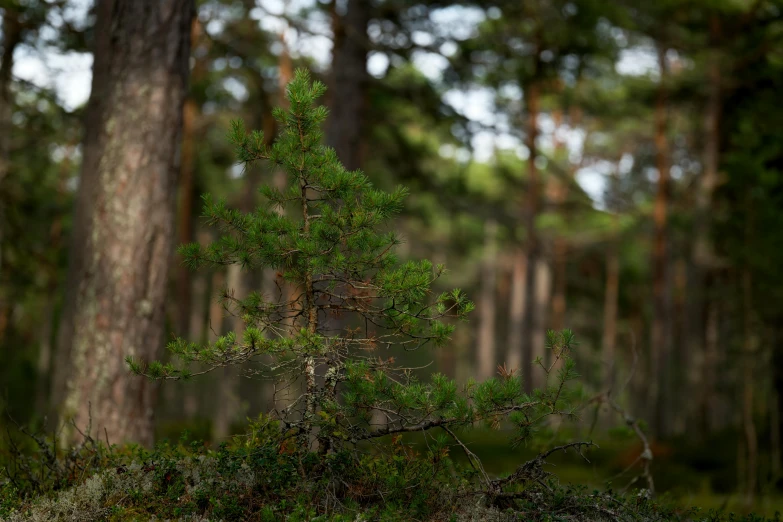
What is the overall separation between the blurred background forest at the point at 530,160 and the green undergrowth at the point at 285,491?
2.35 ft

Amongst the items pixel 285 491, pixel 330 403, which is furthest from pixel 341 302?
pixel 285 491

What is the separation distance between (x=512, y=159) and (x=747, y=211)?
62.0 ft

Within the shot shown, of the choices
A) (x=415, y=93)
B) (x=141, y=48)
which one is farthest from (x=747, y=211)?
(x=141, y=48)

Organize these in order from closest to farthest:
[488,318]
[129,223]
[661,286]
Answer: [129,223]
[661,286]
[488,318]

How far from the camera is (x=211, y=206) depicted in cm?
393

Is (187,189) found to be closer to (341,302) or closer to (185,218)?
(185,218)

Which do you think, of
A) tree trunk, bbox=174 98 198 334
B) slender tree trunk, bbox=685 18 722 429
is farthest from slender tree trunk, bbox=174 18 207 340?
slender tree trunk, bbox=685 18 722 429

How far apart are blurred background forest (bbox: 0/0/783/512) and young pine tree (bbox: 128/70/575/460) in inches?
17.1

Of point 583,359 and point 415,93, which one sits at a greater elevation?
point 415,93

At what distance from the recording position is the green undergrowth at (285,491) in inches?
147

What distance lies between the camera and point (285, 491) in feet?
12.6

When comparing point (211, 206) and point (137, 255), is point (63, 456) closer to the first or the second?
point (137, 255)

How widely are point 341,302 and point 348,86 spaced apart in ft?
24.4

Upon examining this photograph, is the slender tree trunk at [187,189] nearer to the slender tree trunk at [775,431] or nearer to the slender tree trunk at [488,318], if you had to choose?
the slender tree trunk at [775,431]
